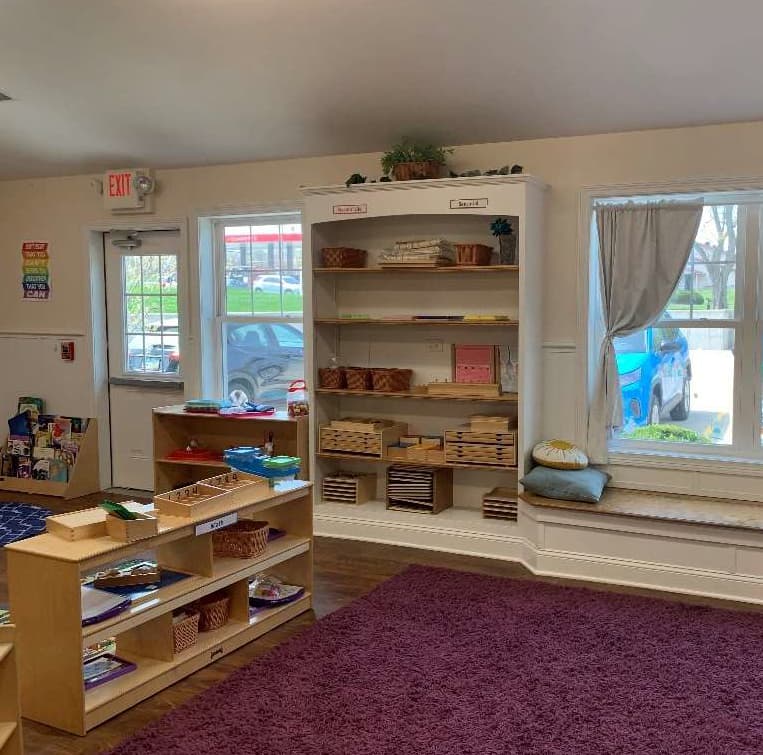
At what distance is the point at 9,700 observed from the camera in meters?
2.49

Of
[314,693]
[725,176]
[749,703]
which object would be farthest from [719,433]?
[314,693]

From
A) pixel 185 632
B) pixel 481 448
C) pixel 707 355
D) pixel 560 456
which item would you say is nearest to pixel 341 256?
pixel 481 448

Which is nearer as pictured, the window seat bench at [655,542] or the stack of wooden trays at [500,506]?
the window seat bench at [655,542]

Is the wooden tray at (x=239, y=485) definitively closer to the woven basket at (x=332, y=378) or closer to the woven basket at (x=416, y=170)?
the woven basket at (x=332, y=378)

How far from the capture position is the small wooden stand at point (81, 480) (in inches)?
257

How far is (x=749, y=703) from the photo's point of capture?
3.20 m

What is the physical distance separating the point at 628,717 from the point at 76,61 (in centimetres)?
435

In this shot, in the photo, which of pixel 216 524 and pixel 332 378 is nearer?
pixel 216 524

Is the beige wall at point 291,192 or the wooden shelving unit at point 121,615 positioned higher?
the beige wall at point 291,192

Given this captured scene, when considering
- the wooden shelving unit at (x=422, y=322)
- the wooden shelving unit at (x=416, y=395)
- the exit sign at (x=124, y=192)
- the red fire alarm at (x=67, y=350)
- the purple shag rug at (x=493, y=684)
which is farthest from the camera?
the red fire alarm at (x=67, y=350)

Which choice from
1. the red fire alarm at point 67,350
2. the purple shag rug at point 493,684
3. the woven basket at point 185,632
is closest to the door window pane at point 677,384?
the purple shag rug at point 493,684

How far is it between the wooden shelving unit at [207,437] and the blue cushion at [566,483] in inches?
58.9

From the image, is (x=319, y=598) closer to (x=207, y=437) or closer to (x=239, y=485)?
A: (x=239, y=485)

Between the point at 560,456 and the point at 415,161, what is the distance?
Answer: 74.5 inches
